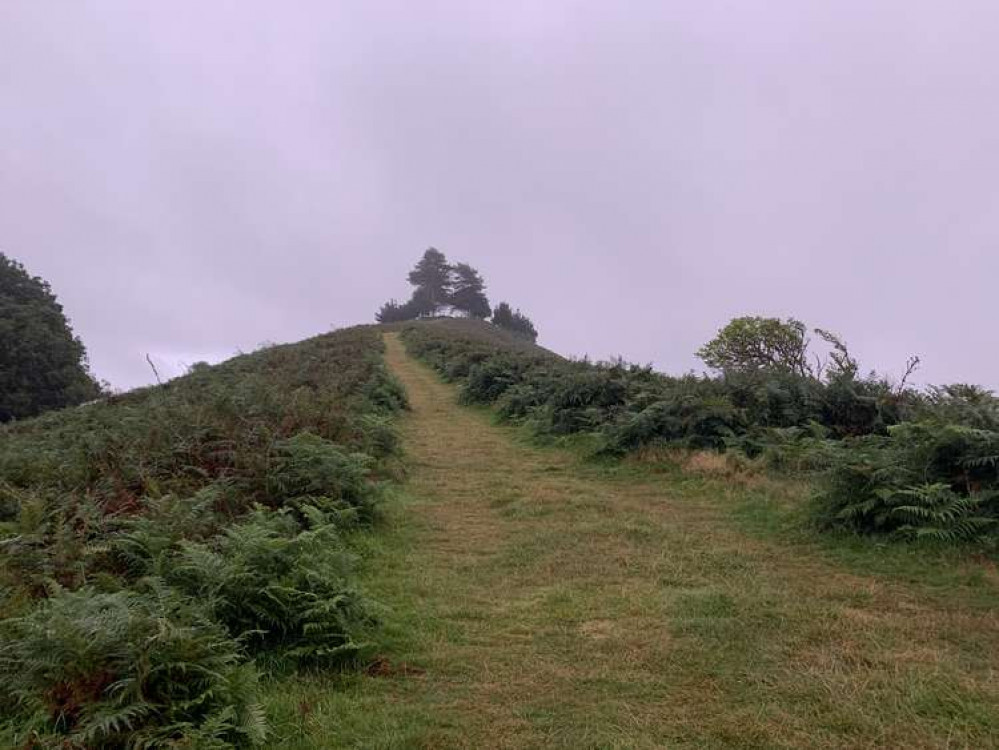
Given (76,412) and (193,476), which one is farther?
(76,412)

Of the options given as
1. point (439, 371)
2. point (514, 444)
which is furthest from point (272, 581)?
point (439, 371)

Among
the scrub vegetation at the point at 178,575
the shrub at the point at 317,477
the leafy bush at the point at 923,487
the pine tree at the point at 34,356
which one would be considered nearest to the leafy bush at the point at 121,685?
the scrub vegetation at the point at 178,575

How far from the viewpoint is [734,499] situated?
865cm

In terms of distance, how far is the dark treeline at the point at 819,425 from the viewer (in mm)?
6938

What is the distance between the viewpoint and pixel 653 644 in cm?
473

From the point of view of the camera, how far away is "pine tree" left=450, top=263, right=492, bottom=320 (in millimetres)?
91312

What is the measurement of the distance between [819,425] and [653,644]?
24.6 ft

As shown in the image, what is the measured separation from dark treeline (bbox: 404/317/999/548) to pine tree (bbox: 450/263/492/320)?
230 ft

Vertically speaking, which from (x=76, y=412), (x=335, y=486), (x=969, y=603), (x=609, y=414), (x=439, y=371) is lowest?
(x=969, y=603)

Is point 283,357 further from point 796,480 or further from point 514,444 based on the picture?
point 796,480

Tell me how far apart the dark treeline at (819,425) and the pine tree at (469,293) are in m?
70.1

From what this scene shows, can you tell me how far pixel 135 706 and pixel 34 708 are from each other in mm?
554

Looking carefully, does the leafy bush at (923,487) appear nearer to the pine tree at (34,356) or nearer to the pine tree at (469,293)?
the pine tree at (34,356)

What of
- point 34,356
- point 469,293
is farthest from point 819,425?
point 469,293
